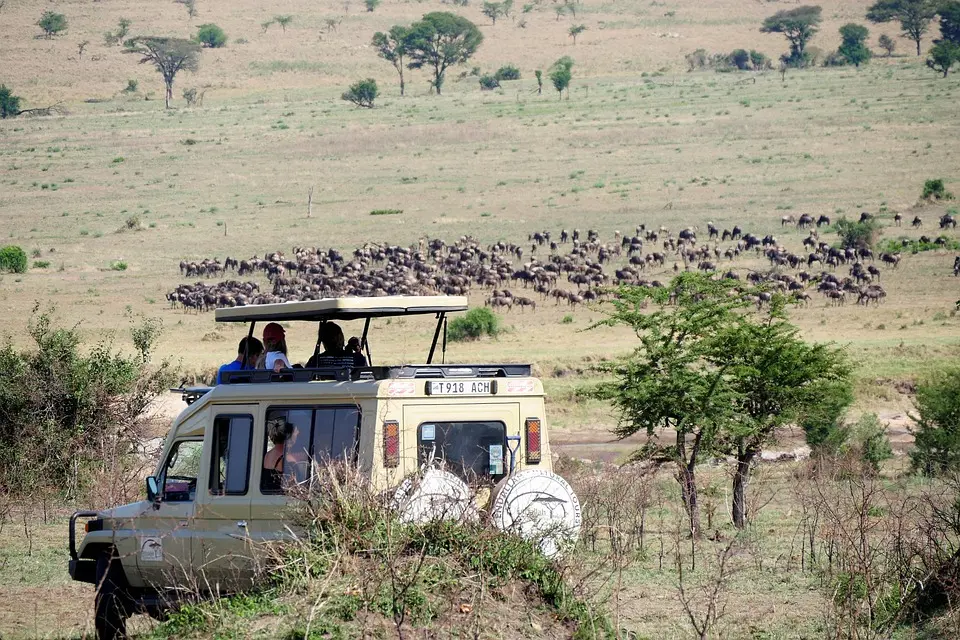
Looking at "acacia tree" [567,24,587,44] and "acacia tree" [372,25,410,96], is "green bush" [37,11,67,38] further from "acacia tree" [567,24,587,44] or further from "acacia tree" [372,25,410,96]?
"acacia tree" [567,24,587,44]

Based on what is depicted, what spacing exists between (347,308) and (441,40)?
93158mm

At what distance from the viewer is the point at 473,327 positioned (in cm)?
3456

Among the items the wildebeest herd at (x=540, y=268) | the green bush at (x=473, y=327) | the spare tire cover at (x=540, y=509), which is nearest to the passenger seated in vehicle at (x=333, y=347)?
the spare tire cover at (x=540, y=509)

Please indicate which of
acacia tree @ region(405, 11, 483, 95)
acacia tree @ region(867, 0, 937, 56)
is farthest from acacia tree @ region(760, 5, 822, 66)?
acacia tree @ region(405, 11, 483, 95)

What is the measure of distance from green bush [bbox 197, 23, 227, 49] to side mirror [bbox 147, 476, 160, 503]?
115146mm

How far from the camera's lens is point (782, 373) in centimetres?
1512

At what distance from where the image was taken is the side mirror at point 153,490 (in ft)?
25.3

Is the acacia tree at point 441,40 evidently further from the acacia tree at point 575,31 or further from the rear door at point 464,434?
the rear door at point 464,434

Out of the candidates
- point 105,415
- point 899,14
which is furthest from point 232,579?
point 899,14

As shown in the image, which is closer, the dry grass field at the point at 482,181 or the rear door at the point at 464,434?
the rear door at the point at 464,434

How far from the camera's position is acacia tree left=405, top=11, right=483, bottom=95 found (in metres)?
96.4

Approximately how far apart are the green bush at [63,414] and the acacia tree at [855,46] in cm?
9190

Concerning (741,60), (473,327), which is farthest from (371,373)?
(741,60)

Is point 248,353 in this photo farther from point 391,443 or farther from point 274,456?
point 391,443
